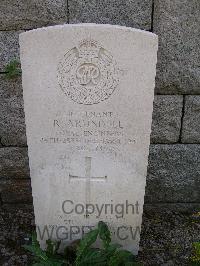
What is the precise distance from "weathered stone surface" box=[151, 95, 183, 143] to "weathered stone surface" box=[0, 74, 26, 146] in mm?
929

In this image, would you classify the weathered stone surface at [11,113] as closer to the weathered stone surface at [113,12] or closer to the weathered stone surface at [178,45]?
the weathered stone surface at [113,12]

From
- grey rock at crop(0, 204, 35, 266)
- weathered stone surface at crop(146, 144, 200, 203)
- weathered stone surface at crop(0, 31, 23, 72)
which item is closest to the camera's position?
weathered stone surface at crop(0, 31, 23, 72)

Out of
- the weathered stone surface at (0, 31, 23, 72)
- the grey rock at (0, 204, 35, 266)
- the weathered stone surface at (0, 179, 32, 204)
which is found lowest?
the grey rock at (0, 204, 35, 266)

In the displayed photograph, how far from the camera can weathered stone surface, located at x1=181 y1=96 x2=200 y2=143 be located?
261cm

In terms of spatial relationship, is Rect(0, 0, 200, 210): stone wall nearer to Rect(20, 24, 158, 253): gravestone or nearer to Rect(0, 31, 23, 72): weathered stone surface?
Rect(0, 31, 23, 72): weathered stone surface

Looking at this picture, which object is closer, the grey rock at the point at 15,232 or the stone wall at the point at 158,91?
the stone wall at the point at 158,91

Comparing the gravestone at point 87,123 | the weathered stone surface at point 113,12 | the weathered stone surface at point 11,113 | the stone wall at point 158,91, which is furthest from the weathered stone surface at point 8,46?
the gravestone at point 87,123

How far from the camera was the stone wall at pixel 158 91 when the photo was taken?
7.70 ft

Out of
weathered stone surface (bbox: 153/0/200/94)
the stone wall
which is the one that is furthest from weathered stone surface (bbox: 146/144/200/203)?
weathered stone surface (bbox: 153/0/200/94)

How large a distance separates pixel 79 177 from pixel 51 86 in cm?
60

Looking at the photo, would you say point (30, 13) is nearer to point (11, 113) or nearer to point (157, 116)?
point (11, 113)

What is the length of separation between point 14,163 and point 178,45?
1450 millimetres

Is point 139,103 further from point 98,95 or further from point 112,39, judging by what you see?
point 112,39

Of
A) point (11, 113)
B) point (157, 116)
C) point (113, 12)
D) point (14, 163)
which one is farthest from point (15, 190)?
point (113, 12)
